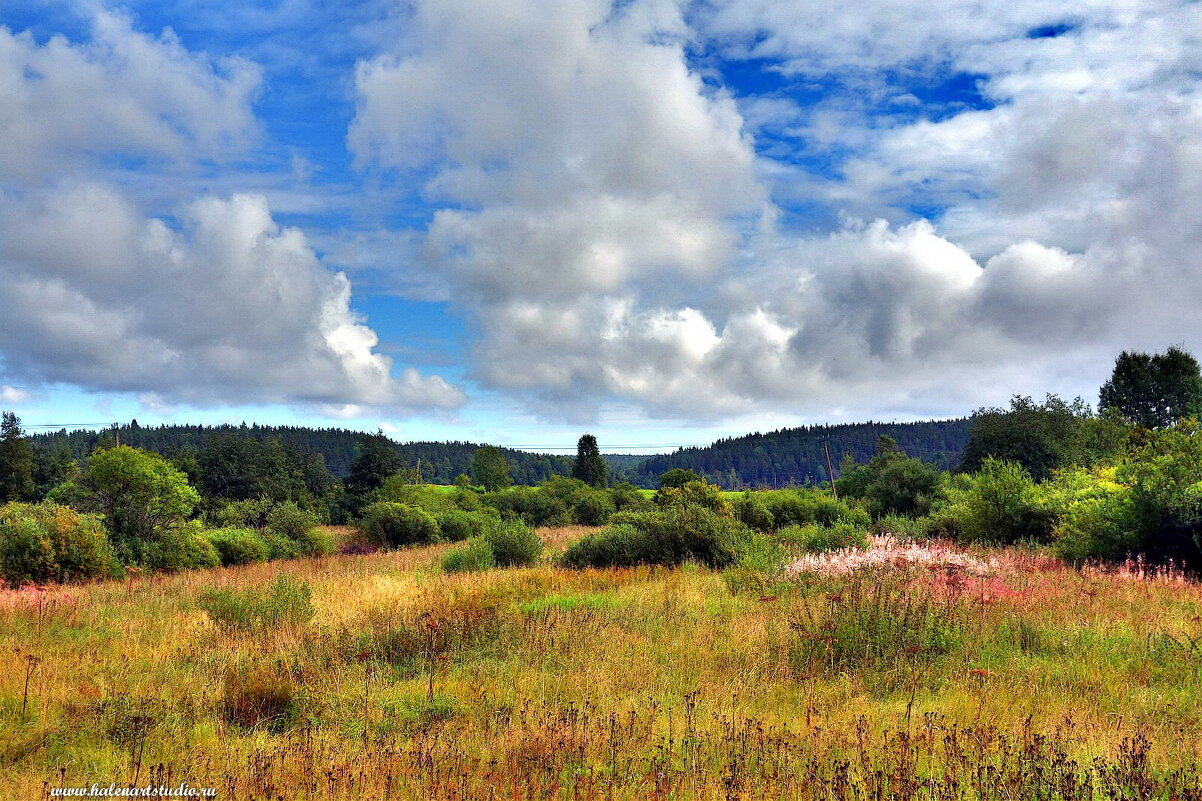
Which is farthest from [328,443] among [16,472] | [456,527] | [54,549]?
[54,549]

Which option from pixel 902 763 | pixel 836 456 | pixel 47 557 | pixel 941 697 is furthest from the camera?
pixel 836 456

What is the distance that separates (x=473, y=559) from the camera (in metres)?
17.2

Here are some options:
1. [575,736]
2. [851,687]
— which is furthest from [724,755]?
[851,687]

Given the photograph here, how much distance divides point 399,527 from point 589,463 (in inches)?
2111

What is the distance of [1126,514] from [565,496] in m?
34.0

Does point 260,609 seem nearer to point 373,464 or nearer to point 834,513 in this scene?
point 834,513

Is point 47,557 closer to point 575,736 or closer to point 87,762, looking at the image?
point 87,762

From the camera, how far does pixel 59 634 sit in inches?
387

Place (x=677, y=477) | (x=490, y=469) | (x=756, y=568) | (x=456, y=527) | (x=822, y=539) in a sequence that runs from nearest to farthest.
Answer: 1. (x=756, y=568)
2. (x=822, y=539)
3. (x=456, y=527)
4. (x=677, y=477)
5. (x=490, y=469)

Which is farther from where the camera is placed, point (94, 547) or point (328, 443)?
point (328, 443)

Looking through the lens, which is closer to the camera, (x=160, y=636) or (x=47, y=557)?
(x=160, y=636)

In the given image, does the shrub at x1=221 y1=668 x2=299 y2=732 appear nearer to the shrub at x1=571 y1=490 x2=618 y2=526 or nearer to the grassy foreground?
the grassy foreground

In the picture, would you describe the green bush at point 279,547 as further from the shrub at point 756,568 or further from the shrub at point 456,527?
the shrub at point 756,568

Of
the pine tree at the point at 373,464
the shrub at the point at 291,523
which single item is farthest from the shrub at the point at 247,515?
the pine tree at the point at 373,464
